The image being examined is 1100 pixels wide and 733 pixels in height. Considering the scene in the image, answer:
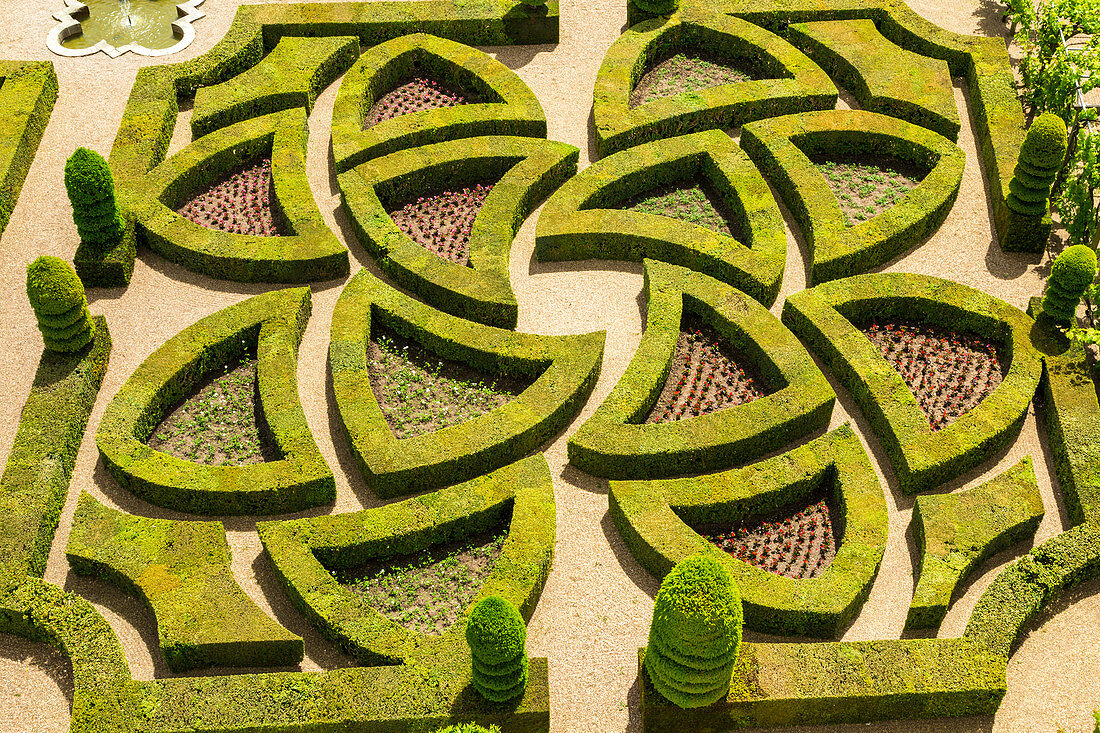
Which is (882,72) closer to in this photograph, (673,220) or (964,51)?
(964,51)

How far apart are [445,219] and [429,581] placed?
11.6m

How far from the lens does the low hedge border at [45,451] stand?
26.4 metres

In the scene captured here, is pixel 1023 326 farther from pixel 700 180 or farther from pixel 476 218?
pixel 476 218

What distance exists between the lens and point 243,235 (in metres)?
32.7

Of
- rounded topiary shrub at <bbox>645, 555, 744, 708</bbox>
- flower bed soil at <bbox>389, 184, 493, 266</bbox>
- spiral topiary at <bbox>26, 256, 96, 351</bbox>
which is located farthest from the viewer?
flower bed soil at <bbox>389, 184, 493, 266</bbox>

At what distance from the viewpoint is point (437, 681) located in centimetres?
2395

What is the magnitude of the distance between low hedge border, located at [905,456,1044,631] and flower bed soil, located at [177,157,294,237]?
18334mm

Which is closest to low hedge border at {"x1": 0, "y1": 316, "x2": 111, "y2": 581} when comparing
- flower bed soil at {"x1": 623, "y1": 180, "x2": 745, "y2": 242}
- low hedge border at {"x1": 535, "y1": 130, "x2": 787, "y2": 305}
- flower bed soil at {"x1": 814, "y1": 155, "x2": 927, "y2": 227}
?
low hedge border at {"x1": 535, "y1": 130, "x2": 787, "y2": 305}

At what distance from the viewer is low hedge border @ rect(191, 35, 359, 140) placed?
119ft

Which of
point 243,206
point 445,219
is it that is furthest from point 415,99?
point 243,206

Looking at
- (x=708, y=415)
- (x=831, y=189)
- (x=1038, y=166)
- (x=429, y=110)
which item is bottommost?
(x=708, y=415)

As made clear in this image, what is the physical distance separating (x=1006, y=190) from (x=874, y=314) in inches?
233

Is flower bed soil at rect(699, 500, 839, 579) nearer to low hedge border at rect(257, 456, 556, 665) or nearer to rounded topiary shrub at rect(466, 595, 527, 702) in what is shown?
low hedge border at rect(257, 456, 556, 665)

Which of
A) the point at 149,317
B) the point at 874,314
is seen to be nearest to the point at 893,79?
the point at 874,314
